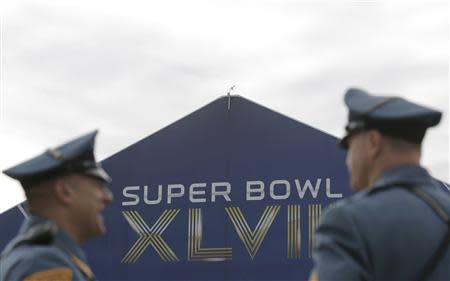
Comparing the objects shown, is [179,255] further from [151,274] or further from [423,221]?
[423,221]

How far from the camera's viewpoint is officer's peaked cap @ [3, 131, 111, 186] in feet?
12.3

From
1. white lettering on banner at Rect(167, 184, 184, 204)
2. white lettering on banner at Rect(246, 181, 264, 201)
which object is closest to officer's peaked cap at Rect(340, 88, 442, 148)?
white lettering on banner at Rect(246, 181, 264, 201)

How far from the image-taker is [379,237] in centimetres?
289

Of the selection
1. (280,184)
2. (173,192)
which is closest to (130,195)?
(173,192)

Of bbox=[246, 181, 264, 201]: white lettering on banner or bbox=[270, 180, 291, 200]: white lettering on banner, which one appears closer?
bbox=[270, 180, 291, 200]: white lettering on banner

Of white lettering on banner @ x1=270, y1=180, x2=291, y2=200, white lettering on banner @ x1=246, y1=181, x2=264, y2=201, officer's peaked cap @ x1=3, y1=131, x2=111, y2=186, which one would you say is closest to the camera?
officer's peaked cap @ x1=3, y1=131, x2=111, y2=186

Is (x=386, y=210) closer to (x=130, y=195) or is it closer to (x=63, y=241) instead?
(x=63, y=241)

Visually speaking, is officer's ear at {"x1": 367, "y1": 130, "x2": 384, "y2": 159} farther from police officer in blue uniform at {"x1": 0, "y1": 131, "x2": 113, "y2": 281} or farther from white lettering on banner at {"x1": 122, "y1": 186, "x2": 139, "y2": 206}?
white lettering on banner at {"x1": 122, "y1": 186, "x2": 139, "y2": 206}

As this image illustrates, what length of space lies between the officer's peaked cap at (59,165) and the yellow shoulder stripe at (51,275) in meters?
0.40

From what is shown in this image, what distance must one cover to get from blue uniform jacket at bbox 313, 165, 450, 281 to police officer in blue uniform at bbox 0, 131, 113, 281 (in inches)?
40.6

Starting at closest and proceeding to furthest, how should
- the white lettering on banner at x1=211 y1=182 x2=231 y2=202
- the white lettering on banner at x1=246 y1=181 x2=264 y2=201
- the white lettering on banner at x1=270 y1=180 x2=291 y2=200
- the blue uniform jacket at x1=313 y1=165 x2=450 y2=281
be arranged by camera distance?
the blue uniform jacket at x1=313 y1=165 x2=450 y2=281, the white lettering on banner at x1=270 y1=180 x2=291 y2=200, the white lettering on banner at x1=246 y1=181 x2=264 y2=201, the white lettering on banner at x1=211 y1=182 x2=231 y2=202

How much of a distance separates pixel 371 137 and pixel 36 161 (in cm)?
129

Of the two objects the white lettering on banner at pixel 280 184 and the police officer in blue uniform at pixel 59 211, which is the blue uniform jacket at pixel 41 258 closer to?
the police officer in blue uniform at pixel 59 211

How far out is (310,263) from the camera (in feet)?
40.7
